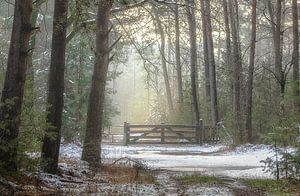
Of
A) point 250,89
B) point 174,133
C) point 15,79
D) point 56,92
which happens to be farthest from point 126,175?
point 174,133

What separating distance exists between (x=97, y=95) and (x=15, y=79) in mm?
5456

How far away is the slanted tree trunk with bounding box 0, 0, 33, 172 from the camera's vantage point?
27.5 ft

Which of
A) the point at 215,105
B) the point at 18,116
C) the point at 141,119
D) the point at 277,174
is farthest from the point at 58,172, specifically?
the point at 141,119

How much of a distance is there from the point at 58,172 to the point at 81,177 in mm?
793

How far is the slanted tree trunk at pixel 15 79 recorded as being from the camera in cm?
838

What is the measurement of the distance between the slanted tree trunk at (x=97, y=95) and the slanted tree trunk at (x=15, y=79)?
500 centimetres

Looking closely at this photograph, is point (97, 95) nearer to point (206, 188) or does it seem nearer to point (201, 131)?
point (206, 188)

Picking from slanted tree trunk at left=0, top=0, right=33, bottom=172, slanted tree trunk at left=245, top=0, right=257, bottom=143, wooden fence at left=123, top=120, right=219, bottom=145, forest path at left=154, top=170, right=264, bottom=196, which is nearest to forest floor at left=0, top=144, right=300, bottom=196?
forest path at left=154, top=170, right=264, bottom=196

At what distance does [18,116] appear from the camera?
27.1 feet

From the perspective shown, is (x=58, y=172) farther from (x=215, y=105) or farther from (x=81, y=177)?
(x=215, y=105)

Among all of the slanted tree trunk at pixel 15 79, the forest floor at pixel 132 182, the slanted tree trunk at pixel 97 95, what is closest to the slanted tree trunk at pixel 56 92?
the forest floor at pixel 132 182

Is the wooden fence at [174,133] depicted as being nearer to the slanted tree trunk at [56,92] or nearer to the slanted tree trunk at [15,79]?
the slanted tree trunk at [56,92]

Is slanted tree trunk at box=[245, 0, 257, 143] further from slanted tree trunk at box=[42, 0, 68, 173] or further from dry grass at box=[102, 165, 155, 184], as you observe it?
slanted tree trunk at box=[42, 0, 68, 173]

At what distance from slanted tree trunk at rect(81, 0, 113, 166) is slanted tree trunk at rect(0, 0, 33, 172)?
5.00m
